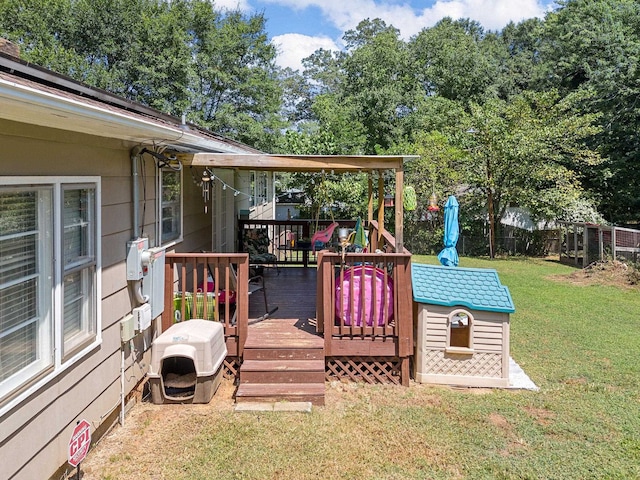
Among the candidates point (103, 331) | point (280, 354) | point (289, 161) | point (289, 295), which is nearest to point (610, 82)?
point (289, 295)

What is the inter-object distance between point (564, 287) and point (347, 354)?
7.77 metres

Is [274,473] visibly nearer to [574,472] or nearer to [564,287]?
[574,472]

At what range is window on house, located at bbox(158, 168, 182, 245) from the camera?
5016 mm

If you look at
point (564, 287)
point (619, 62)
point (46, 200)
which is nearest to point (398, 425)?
point (46, 200)

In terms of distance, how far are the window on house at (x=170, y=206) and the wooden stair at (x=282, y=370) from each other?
5.12ft

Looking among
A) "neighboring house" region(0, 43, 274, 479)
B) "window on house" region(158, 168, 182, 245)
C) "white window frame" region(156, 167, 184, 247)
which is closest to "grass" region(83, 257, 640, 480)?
"neighboring house" region(0, 43, 274, 479)

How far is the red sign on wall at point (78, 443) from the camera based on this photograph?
2664mm

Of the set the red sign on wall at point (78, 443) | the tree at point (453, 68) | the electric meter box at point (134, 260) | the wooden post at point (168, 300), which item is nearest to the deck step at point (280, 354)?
the wooden post at point (168, 300)

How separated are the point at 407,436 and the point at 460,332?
189 cm

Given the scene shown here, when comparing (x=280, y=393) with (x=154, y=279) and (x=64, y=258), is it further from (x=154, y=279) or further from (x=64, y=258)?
(x=64, y=258)

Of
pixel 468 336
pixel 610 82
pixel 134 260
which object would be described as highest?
pixel 610 82

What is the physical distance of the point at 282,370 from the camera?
4.38 m

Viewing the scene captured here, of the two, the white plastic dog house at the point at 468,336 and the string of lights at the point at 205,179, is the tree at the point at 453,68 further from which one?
the white plastic dog house at the point at 468,336

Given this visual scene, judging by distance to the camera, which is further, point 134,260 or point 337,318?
point 337,318
